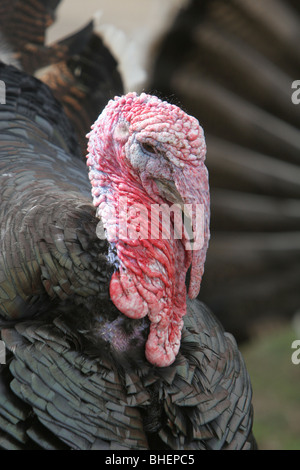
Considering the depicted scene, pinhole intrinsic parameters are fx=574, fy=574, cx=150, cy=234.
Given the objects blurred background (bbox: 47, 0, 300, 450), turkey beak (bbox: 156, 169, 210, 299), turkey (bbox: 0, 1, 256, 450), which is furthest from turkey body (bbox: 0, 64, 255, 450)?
blurred background (bbox: 47, 0, 300, 450)

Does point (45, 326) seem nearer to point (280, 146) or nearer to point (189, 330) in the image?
point (189, 330)

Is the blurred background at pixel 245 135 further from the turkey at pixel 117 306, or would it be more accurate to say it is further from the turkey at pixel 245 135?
the turkey at pixel 117 306

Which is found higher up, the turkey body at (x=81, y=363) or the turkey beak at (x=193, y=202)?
the turkey beak at (x=193, y=202)

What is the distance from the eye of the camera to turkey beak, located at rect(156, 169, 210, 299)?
1255mm

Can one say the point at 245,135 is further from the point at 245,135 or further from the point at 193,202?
the point at 193,202

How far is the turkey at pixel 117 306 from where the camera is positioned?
4.09 ft

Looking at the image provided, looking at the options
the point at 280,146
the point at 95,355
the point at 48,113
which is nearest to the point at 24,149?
the point at 48,113

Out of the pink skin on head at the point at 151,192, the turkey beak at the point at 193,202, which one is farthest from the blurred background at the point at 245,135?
the turkey beak at the point at 193,202

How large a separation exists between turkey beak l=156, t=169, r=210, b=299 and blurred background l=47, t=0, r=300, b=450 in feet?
4.23

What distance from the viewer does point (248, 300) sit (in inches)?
139

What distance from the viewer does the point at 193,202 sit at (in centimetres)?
126

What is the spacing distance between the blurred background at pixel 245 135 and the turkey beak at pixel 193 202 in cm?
129

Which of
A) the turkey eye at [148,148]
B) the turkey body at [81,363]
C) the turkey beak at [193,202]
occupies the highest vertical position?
the turkey eye at [148,148]

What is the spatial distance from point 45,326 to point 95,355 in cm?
13
